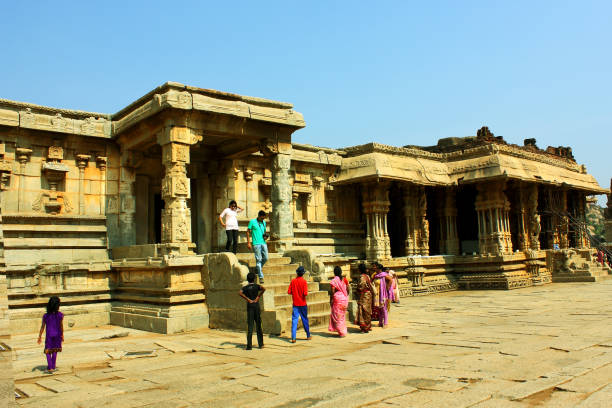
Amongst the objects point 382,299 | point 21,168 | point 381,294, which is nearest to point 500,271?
point 381,294

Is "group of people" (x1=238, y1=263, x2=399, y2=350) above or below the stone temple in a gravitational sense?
below

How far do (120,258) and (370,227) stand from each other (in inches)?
325

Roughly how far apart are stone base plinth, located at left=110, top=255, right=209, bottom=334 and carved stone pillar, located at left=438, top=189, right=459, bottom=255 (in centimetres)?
1126

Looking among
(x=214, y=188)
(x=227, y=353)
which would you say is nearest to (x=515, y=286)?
(x=214, y=188)

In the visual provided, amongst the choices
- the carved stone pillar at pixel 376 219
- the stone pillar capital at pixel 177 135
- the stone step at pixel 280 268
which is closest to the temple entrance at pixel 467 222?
the carved stone pillar at pixel 376 219

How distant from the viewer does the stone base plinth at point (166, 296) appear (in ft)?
32.2

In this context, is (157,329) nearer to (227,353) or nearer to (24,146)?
(227,353)

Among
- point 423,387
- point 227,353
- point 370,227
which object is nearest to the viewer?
point 423,387

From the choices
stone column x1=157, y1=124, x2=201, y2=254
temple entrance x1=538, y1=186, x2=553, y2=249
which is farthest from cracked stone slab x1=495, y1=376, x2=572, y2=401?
temple entrance x1=538, y1=186, x2=553, y2=249

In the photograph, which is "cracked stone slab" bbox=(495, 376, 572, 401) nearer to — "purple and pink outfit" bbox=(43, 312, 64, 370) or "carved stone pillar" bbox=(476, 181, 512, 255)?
"purple and pink outfit" bbox=(43, 312, 64, 370)

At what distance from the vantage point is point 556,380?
5004 mm

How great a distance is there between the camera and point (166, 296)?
32.8 feet

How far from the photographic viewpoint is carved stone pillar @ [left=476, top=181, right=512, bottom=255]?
57.1 ft

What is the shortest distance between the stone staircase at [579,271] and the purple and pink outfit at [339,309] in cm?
1376
